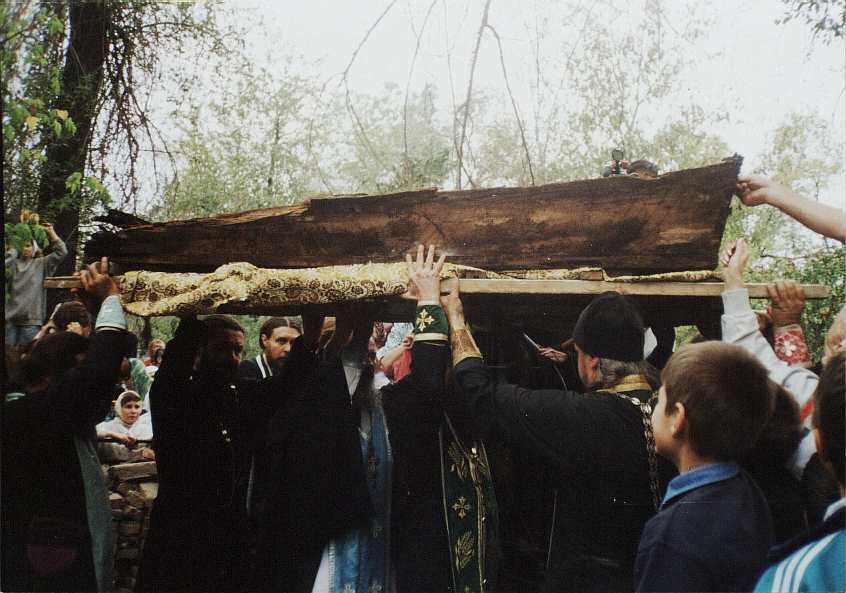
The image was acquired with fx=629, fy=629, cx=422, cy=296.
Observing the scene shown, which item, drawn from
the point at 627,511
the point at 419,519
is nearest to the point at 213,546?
the point at 419,519

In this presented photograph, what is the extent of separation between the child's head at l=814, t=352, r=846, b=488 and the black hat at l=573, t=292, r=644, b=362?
69 centimetres

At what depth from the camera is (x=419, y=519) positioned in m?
2.27

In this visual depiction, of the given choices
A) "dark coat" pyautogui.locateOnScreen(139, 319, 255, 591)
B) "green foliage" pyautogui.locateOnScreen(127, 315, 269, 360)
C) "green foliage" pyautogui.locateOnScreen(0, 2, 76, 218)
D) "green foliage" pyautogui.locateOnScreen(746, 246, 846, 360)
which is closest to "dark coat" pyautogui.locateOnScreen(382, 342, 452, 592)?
"dark coat" pyautogui.locateOnScreen(139, 319, 255, 591)

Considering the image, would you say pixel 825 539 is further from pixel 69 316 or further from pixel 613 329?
pixel 69 316

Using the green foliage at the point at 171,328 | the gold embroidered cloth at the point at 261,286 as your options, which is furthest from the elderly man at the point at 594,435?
the green foliage at the point at 171,328

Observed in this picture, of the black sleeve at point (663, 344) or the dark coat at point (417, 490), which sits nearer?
the dark coat at point (417, 490)

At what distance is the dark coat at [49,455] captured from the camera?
204 cm

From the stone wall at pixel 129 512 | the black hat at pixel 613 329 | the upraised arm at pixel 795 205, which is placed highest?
the upraised arm at pixel 795 205

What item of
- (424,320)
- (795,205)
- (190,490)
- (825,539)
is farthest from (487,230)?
(190,490)

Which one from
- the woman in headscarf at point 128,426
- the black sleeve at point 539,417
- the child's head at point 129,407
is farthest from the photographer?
the child's head at point 129,407

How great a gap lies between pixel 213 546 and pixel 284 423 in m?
0.58

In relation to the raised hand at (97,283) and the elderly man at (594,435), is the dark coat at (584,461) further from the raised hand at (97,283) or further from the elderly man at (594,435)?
the raised hand at (97,283)

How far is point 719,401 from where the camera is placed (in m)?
1.42

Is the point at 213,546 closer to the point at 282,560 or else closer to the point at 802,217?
the point at 282,560
